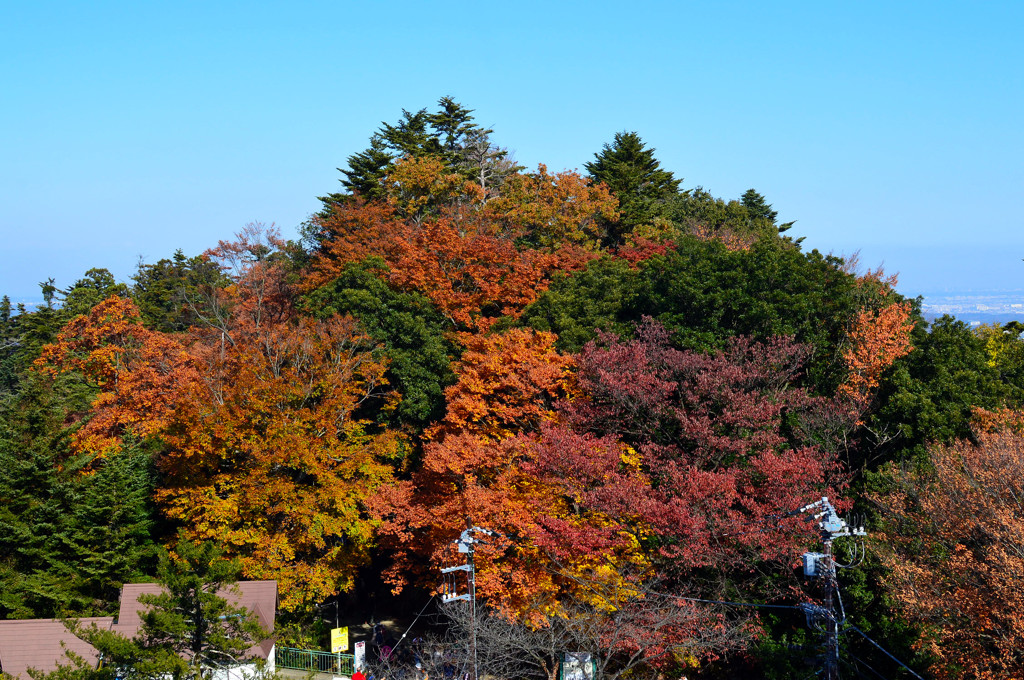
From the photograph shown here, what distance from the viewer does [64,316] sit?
175 feet

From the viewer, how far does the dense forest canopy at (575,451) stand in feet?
64.5

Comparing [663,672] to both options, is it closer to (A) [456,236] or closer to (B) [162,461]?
(B) [162,461]

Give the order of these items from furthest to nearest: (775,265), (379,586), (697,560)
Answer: (379,586), (775,265), (697,560)

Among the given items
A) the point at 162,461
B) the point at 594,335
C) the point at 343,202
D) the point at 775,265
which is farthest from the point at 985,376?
the point at 343,202

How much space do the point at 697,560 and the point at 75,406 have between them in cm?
2889

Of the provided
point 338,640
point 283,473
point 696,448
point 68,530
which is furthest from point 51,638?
point 696,448

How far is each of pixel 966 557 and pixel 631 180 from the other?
3522cm

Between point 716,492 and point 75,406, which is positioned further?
point 75,406

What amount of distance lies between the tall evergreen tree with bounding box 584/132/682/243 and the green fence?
2598 cm

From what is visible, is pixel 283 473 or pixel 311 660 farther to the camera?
pixel 283 473

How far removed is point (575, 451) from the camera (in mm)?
21359

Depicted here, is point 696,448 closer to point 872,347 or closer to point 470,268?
point 872,347

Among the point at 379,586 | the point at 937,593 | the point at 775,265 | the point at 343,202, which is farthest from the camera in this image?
the point at 343,202

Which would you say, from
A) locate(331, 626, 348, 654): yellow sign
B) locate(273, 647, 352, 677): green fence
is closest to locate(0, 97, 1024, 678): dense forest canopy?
locate(273, 647, 352, 677): green fence
